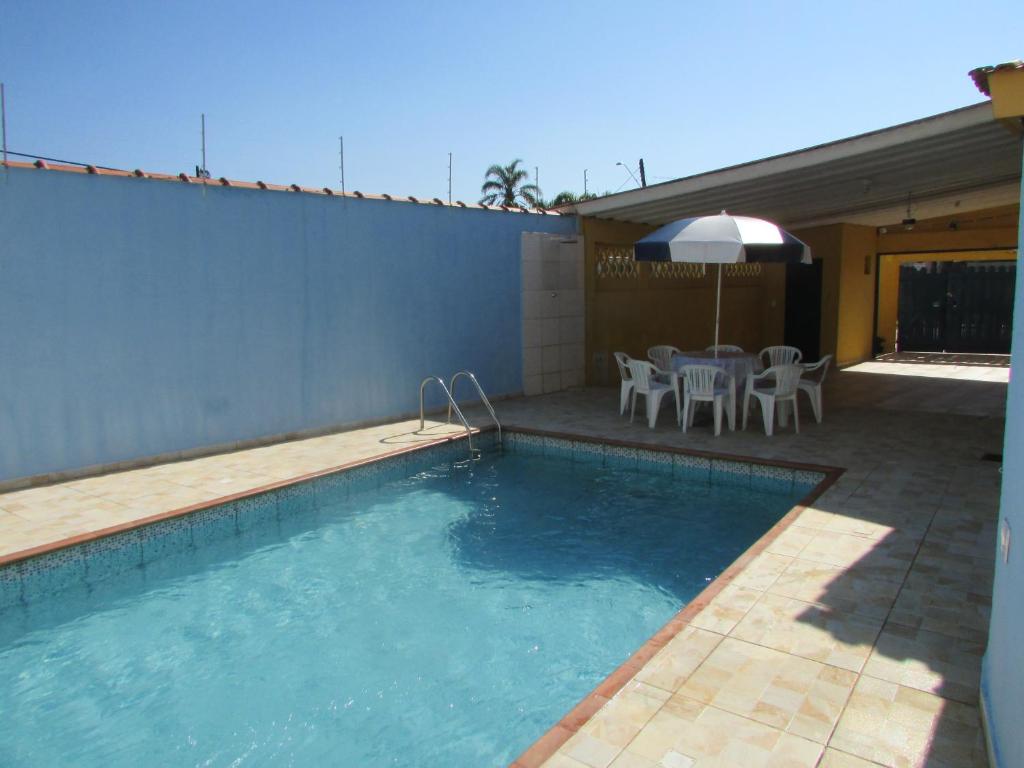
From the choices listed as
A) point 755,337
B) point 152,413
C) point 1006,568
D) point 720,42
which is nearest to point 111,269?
point 152,413

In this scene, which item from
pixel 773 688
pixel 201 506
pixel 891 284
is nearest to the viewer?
pixel 773 688

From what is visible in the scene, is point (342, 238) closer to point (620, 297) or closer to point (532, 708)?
point (620, 297)

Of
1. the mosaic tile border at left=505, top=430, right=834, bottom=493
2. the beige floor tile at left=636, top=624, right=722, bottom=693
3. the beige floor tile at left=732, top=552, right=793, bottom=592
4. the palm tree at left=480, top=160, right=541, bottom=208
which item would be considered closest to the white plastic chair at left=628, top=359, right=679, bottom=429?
the mosaic tile border at left=505, top=430, right=834, bottom=493

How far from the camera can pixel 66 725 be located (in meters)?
3.70

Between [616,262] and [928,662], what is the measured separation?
10.1 metres

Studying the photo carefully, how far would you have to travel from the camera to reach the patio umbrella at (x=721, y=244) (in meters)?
7.79

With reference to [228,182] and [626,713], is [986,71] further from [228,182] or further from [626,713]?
[228,182]

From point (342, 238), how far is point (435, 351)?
2.18 m

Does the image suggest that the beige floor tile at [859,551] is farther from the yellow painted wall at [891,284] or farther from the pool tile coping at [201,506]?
the yellow painted wall at [891,284]

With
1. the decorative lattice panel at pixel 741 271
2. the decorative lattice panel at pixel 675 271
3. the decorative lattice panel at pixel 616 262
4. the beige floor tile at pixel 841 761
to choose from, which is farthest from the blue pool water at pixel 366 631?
the decorative lattice panel at pixel 741 271

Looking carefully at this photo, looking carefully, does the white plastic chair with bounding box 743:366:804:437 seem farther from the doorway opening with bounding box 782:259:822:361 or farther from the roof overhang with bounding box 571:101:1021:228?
the doorway opening with bounding box 782:259:822:361

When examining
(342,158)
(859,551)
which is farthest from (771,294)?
(859,551)

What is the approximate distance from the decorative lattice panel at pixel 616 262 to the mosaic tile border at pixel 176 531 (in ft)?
19.2

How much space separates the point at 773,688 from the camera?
3188 mm
